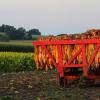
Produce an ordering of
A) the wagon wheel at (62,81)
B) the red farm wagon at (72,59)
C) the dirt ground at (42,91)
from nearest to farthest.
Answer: the dirt ground at (42,91) → the red farm wagon at (72,59) → the wagon wheel at (62,81)

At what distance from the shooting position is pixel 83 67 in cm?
1269

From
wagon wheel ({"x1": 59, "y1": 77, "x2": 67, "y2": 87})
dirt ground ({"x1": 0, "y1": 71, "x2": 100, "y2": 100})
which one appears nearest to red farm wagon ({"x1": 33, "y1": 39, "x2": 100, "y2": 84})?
wagon wheel ({"x1": 59, "y1": 77, "x2": 67, "y2": 87})

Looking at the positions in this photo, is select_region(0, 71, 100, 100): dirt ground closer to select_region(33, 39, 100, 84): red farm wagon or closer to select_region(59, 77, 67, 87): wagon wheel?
select_region(59, 77, 67, 87): wagon wheel

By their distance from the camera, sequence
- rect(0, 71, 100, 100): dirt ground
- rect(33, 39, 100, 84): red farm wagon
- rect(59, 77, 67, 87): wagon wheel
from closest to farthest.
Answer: rect(0, 71, 100, 100): dirt ground < rect(33, 39, 100, 84): red farm wagon < rect(59, 77, 67, 87): wagon wheel

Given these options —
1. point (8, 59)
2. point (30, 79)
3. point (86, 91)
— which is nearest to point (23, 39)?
point (8, 59)

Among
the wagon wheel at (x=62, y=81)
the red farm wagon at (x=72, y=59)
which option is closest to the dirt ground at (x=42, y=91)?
the wagon wheel at (x=62, y=81)

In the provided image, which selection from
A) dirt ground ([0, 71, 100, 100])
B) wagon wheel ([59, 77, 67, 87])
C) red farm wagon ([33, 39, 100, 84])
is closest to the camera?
dirt ground ([0, 71, 100, 100])

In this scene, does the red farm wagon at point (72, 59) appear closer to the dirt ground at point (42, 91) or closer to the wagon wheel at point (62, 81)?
the wagon wheel at point (62, 81)

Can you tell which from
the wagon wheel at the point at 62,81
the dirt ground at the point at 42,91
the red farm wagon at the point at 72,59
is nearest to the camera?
the dirt ground at the point at 42,91

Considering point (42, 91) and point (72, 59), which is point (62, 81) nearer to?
point (72, 59)

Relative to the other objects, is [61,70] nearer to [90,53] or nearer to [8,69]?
[90,53]

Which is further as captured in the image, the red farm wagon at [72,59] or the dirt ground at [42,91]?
the red farm wagon at [72,59]

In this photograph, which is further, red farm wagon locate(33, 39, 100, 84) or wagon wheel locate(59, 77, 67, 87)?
wagon wheel locate(59, 77, 67, 87)

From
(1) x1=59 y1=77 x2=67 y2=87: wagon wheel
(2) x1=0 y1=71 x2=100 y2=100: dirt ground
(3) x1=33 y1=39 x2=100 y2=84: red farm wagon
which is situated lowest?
(2) x1=0 y1=71 x2=100 y2=100: dirt ground
